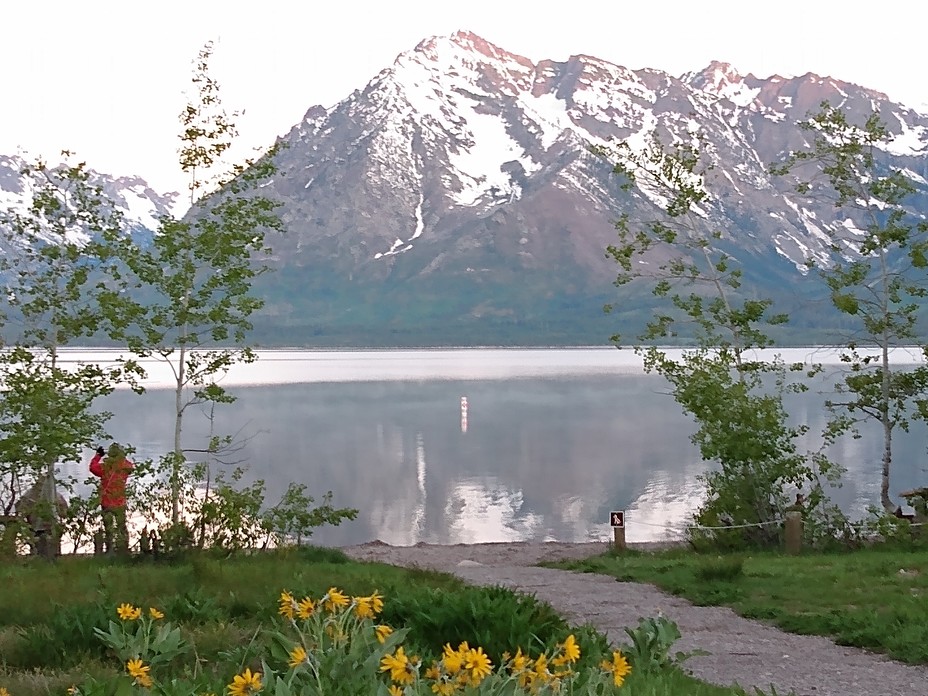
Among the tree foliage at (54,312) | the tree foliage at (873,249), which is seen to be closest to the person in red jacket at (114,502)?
the tree foliage at (54,312)

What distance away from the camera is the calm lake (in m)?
41.3

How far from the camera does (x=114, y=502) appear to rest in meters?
17.4

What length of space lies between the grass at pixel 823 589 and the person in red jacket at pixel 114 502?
26.1 feet

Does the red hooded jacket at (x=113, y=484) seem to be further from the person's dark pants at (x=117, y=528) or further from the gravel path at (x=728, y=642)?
the gravel path at (x=728, y=642)

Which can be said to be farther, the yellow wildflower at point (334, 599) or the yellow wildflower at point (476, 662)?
the yellow wildflower at point (334, 599)

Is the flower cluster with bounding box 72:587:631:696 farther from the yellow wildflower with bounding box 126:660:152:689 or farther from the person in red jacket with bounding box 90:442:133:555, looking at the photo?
the person in red jacket with bounding box 90:442:133:555

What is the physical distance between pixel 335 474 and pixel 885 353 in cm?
3721

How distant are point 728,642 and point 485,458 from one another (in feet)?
171

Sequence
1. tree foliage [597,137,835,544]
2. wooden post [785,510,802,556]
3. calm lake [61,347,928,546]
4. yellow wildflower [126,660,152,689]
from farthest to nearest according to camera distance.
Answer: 1. calm lake [61,347,928,546]
2. tree foliage [597,137,835,544]
3. wooden post [785,510,802,556]
4. yellow wildflower [126,660,152,689]

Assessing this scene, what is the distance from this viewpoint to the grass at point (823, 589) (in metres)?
10.7

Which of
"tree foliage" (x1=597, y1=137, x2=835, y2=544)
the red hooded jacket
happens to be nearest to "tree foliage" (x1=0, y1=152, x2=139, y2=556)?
the red hooded jacket

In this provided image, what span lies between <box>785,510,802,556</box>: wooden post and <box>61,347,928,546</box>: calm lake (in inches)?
231

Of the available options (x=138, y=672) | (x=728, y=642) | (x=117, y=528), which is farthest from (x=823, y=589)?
(x=138, y=672)

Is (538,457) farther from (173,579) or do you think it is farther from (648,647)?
(648,647)
